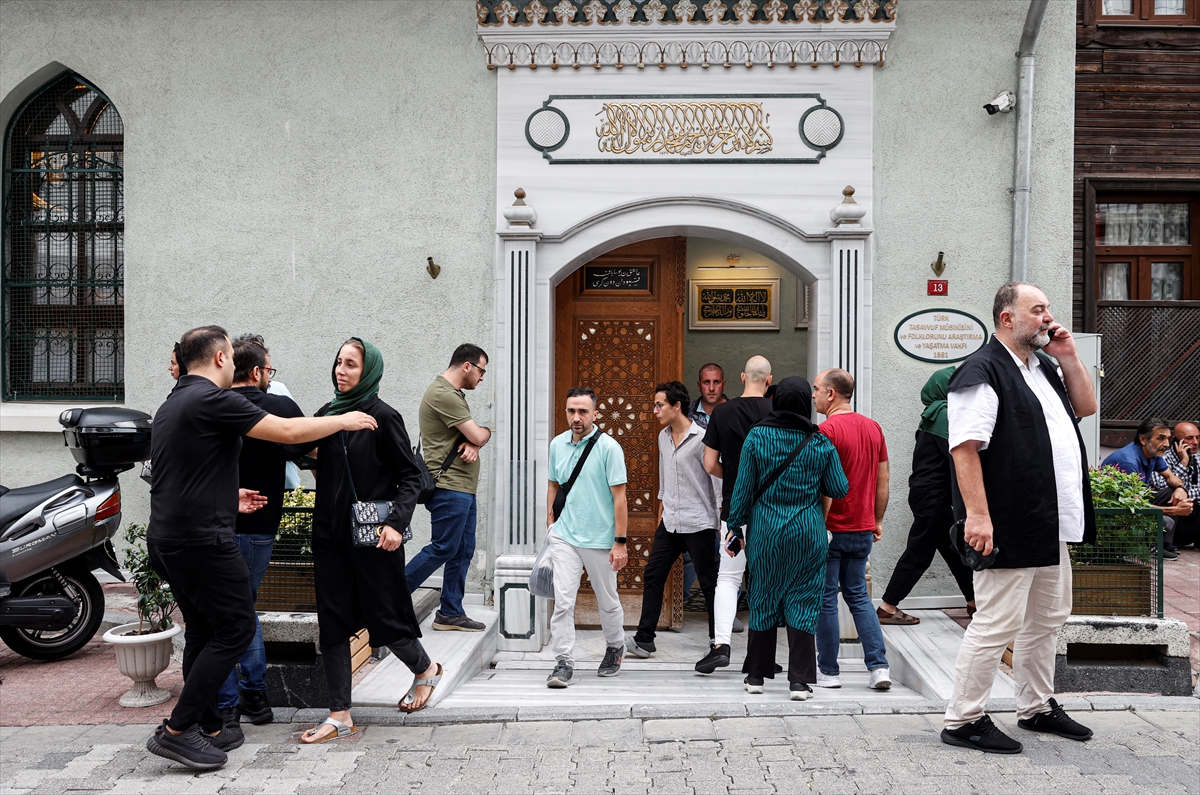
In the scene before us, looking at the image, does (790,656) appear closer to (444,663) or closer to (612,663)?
(612,663)

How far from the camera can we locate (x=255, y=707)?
16.2ft

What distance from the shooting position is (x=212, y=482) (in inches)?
172

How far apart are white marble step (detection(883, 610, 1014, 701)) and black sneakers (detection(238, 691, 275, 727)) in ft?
11.3

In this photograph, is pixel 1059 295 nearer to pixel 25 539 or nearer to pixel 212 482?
pixel 212 482

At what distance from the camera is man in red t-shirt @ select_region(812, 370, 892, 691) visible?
560 cm

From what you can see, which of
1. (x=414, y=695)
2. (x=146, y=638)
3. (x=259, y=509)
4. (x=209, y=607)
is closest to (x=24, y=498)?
(x=146, y=638)

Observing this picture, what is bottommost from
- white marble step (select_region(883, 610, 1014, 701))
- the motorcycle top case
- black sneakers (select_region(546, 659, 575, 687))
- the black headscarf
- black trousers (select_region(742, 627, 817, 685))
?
black sneakers (select_region(546, 659, 575, 687))

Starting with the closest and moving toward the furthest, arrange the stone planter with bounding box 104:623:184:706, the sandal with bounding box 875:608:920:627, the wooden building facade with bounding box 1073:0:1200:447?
the stone planter with bounding box 104:623:184:706
the sandal with bounding box 875:608:920:627
the wooden building facade with bounding box 1073:0:1200:447

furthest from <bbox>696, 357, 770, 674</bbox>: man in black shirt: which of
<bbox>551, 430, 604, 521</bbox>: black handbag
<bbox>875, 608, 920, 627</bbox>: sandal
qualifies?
<bbox>875, 608, 920, 627</bbox>: sandal

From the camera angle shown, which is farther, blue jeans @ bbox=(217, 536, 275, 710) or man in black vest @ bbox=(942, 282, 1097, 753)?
blue jeans @ bbox=(217, 536, 275, 710)

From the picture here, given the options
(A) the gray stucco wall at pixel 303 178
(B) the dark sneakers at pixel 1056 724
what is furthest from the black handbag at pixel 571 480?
(B) the dark sneakers at pixel 1056 724

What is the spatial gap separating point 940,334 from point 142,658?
5516 millimetres

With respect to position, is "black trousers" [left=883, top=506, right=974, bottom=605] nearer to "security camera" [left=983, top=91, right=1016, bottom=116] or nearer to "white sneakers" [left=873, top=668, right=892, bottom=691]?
"white sneakers" [left=873, top=668, right=892, bottom=691]

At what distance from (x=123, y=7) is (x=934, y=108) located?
20.0ft
